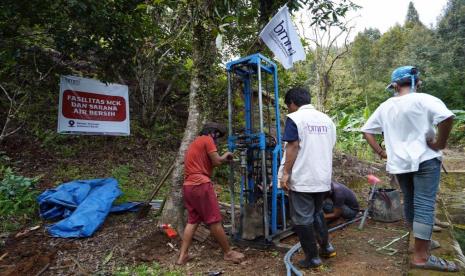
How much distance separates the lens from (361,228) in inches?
201

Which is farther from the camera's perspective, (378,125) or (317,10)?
(317,10)

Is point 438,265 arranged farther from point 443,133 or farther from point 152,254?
point 152,254

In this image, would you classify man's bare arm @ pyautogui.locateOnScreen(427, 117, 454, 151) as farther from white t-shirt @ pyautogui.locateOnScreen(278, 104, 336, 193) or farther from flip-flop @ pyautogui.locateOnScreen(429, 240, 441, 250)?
flip-flop @ pyautogui.locateOnScreen(429, 240, 441, 250)

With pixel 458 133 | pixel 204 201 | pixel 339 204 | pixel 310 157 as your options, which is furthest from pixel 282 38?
pixel 458 133

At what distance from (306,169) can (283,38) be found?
216 centimetres

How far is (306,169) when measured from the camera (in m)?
3.50

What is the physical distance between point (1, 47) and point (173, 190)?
347 cm

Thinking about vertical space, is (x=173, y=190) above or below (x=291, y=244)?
above

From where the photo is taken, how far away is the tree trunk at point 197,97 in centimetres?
481

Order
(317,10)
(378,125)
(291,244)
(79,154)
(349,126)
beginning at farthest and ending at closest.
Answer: (349,126), (79,154), (317,10), (291,244), (378,125)

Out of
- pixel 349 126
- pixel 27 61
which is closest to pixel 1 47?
pixel 27 61

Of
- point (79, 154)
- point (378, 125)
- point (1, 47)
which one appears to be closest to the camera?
point (378, 125)

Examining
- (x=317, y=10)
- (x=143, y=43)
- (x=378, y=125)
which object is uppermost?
(x=317, y=10)

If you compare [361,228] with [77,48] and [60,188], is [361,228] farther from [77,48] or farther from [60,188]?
[77,48]
